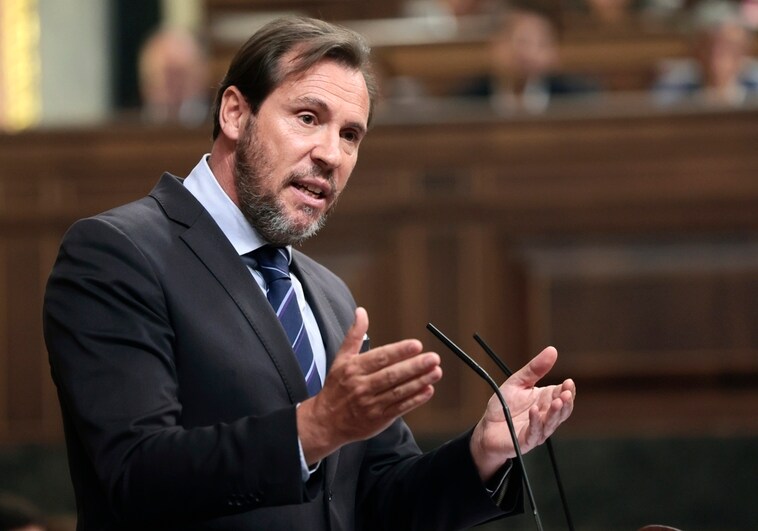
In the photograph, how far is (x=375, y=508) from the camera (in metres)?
2.52

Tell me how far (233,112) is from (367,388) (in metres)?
0.85

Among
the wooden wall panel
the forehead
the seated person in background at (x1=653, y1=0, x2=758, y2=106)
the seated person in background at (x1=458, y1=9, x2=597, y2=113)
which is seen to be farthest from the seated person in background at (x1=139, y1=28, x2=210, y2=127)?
the forehead

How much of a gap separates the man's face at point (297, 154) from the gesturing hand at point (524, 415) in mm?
473

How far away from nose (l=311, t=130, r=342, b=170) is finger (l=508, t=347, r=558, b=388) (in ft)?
1.64

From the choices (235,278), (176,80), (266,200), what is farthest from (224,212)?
(176,80)

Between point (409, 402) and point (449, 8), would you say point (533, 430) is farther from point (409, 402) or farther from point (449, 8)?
point (449, 8)

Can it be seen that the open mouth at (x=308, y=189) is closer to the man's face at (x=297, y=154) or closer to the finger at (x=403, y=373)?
the man's face at (x=297, y=154)

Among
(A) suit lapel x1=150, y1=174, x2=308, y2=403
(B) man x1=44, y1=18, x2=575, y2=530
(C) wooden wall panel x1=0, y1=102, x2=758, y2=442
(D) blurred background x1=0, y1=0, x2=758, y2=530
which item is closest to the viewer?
(B) man x1=44, y1=18, x2=575, y2=530

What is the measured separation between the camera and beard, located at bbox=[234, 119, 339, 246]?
2.39m

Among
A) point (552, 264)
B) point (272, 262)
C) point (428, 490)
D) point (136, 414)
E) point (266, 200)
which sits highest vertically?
point (266, 200)

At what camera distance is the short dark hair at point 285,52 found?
2.41 metres

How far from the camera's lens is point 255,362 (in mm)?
2191

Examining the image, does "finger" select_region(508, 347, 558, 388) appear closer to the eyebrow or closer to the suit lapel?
the suit lapel

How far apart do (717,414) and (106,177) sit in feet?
9.17
